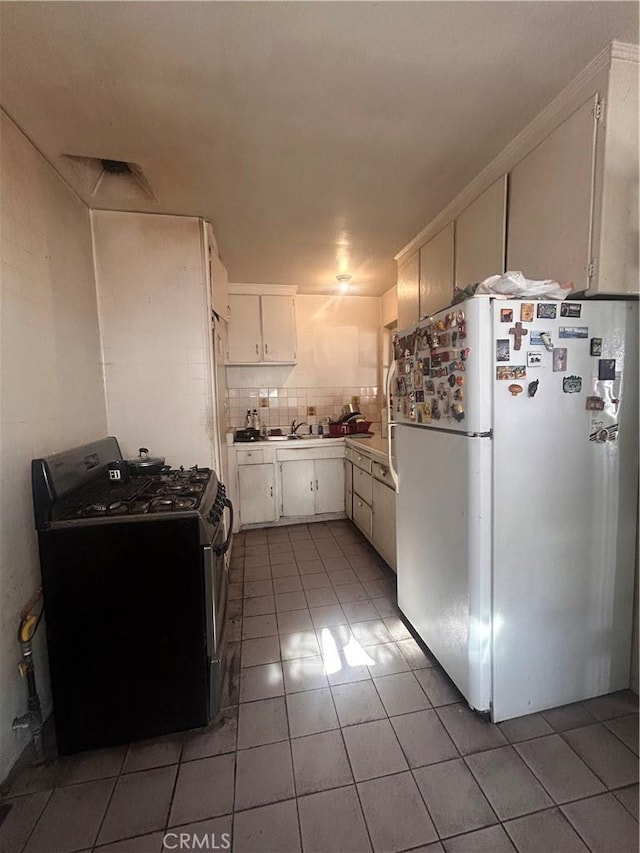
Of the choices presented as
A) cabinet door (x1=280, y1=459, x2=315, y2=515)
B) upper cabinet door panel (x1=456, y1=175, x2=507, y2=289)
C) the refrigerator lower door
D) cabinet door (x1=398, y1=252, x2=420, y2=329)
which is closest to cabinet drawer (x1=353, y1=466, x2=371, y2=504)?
cabinet door (x1=280, y1=459, x2=315, y2=515)

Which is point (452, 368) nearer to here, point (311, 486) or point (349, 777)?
point (349, 777)

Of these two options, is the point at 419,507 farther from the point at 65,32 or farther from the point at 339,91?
the point at 65,32

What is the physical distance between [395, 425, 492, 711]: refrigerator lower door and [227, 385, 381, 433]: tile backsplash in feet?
7.21

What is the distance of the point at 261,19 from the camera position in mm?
1051

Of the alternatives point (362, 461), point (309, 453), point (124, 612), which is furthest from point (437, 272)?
point (124, 612)

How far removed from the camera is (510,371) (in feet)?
4.23

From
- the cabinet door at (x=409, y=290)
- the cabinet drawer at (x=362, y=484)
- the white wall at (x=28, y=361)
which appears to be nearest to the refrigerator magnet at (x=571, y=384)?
the cabinet door at (x=409, y=290)

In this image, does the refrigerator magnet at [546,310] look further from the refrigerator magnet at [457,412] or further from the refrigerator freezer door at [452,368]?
the refrigerator magnet at [457,412]

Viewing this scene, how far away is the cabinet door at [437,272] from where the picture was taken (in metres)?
2.21

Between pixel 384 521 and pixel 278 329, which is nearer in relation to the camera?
pixel 384 521

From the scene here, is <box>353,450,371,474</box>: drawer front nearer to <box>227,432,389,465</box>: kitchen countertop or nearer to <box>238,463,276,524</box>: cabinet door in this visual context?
<box>227,432,389,465</box>: kitchen countertop

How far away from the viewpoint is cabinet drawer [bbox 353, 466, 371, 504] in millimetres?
2965

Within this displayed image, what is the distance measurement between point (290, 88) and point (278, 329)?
2361 millimetres

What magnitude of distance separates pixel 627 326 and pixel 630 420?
0.36m
